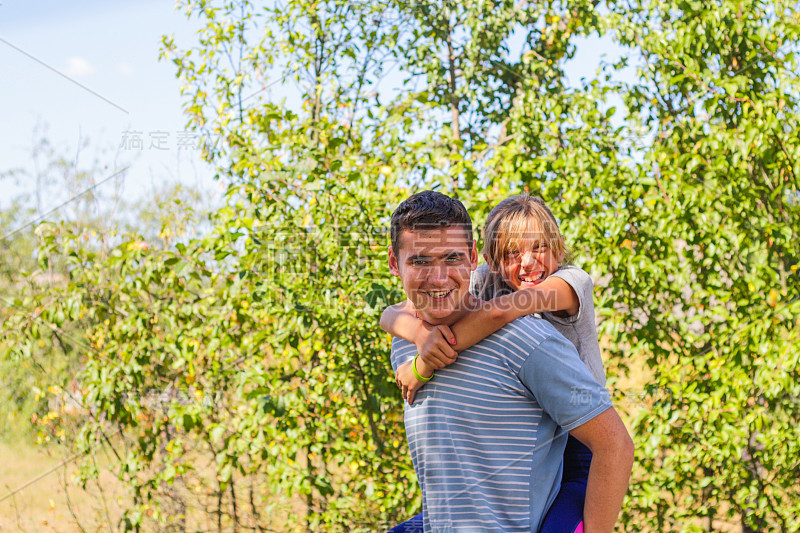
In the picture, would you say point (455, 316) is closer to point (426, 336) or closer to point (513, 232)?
point (426, 336)

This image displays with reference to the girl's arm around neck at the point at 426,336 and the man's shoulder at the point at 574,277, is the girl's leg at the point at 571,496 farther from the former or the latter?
the man's shoulder at the point at 574,277

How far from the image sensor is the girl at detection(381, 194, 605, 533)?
4.34 feet

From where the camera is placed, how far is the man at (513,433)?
122 centimetres

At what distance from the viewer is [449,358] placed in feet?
4.31

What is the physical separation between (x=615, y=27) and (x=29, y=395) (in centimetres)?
469

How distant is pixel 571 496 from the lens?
136cm

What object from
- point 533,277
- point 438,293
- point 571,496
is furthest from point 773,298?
point 438,293

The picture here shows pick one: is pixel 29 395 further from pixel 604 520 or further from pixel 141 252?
pixel 604 520

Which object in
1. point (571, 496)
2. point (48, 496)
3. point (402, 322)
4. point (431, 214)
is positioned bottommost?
point (48, 496)

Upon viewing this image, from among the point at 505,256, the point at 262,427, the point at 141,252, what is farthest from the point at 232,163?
the point at 505,256

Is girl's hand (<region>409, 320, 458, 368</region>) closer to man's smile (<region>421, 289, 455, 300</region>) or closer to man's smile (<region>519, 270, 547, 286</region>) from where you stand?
man's smile (<region>421, 289, 455, 300</region>)

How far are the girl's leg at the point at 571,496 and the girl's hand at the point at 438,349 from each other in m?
0.35

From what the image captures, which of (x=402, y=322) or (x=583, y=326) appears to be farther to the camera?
(x=583, y=326)

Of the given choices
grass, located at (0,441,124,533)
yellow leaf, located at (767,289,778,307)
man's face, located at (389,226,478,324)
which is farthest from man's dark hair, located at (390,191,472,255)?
grass, located at (0,441,124,533)
